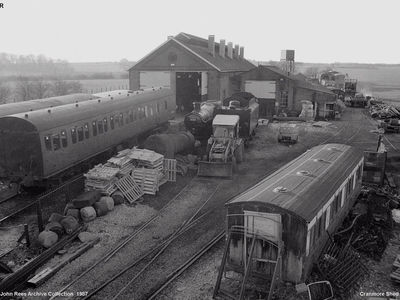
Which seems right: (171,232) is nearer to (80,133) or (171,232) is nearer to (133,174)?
(133,174)

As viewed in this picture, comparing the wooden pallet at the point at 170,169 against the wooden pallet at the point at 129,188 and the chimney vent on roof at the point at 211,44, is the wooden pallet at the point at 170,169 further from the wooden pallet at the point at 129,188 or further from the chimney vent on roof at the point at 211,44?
the chimney vent on roof at the point at 211,44

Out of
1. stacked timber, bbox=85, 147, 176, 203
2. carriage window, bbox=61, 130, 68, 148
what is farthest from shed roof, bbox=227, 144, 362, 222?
carriage window, bbox=61, 130, 68, 148

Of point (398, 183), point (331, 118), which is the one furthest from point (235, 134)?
point (331, 118)

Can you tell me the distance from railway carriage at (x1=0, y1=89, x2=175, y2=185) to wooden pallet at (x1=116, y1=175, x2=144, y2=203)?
306 cm

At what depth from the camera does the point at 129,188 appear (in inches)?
751

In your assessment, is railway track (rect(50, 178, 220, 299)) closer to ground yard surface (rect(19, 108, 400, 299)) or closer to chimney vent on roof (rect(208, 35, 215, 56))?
ground yard surface (rect(19, 108, 400, 299))

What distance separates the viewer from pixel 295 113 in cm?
4453

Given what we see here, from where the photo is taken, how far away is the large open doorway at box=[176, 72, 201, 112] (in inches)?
1716

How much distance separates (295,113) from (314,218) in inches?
1362

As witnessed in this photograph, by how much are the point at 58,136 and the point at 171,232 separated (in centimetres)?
787

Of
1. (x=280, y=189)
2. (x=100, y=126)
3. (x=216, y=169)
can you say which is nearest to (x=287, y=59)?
(x=216, y=169)

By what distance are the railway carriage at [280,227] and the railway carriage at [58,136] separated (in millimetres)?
10476


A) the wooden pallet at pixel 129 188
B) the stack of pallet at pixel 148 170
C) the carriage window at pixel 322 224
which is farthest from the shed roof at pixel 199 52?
the carriage window at pixel 322 224

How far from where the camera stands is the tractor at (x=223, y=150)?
22.4 meters
